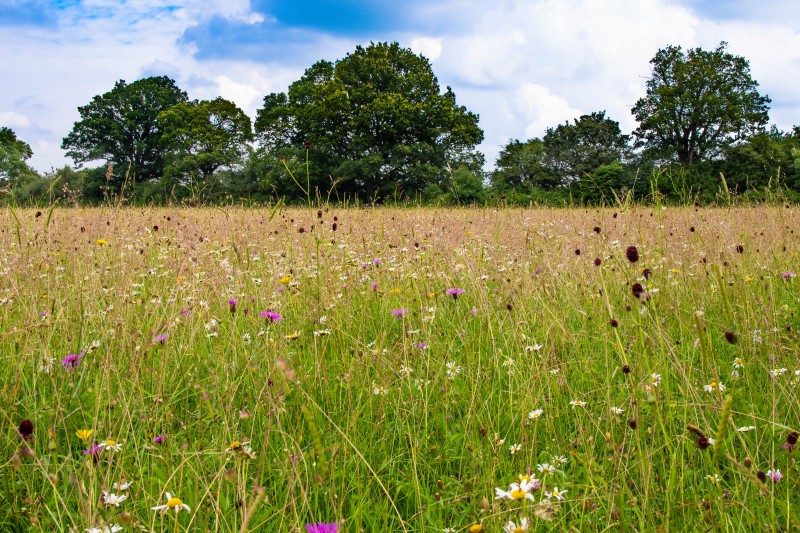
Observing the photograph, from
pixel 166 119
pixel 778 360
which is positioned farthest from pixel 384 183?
pixel 778 360

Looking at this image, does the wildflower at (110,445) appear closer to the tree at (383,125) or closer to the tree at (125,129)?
the tree at (383,125)

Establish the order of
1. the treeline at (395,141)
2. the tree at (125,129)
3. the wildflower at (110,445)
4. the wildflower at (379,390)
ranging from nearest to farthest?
the wildflower at (110,445) < the wildflower at (379,390) < the treeline at (395,141) < the tree at (125,129)

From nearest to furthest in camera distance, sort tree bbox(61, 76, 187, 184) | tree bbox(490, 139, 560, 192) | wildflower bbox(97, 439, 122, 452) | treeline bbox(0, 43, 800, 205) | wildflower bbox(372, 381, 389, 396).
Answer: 1. wildflower bbox(97, 439, 122, 452)
2. wildflower bbox(372, 381, 389, 396)
3. treeline bbox(0, 43, 800, 205)
4. tree bbox(490, 139, 560, 192)
5. tree bbox(61, 76, 187, 184)

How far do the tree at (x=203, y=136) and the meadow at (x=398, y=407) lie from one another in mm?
29162

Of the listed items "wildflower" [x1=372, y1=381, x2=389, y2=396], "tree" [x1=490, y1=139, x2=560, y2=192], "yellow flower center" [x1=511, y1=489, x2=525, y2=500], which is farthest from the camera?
"tree" [x1=490, y1=139, x2=560, y2=192]

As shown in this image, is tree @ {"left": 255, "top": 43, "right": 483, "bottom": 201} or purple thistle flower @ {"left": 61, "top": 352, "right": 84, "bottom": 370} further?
tree @ {"left": 255, "top": 43, "right": 483, "bottom": 201}

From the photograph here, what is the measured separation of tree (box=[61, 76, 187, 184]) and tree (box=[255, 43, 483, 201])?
14.5 m

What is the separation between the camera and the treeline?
2523cm

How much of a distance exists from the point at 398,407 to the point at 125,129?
41.0 metres

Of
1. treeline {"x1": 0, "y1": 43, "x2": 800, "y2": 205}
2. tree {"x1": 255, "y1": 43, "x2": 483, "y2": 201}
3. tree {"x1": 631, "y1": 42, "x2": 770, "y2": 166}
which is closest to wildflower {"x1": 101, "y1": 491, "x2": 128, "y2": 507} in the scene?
treeline {"x1": 0, "y1": 43, "x2": 800, "y2": 205}

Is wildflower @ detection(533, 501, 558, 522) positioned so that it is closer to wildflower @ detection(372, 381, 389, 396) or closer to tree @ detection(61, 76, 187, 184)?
wildflower @ detection(372, 381, 389, 396)

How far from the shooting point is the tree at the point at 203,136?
30391 mm

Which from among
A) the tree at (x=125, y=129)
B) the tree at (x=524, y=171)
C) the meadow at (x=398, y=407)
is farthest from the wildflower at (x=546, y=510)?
the tree at (x=125, y=129)

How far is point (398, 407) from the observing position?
158 centimetres
